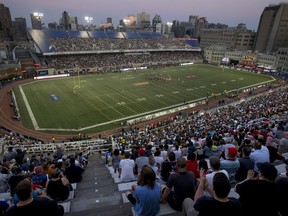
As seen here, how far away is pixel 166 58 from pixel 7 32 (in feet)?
415

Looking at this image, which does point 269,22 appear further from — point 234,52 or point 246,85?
point 246,85

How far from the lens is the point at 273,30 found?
98562mm

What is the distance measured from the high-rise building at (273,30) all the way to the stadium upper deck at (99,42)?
33005 mm

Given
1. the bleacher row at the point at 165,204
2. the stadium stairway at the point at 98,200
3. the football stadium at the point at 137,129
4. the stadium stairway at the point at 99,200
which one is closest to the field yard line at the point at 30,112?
the football stadium at the point at 137,129

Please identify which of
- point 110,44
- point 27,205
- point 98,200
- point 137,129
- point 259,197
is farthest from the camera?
point 110,44

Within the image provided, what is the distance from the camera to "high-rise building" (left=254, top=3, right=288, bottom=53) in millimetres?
95688

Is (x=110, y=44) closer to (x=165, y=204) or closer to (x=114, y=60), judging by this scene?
(x=114, y=60)

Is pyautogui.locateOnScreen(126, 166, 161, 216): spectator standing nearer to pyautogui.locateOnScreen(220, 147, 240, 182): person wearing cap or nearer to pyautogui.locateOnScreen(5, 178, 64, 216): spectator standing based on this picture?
pyautogui.locateOnScreen(5, 178, 64, 216): spectator standing

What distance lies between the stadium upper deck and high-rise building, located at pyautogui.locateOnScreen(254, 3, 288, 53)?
33.0 metres

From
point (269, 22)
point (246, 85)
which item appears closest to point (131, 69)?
point (246, 85)

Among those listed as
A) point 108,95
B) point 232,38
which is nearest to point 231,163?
point 108,95

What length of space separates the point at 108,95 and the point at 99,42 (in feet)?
Result: 140

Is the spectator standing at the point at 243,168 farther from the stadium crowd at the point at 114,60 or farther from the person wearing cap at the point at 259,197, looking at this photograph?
the stadium crowd at the point at 114,60

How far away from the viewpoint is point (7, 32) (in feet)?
490
